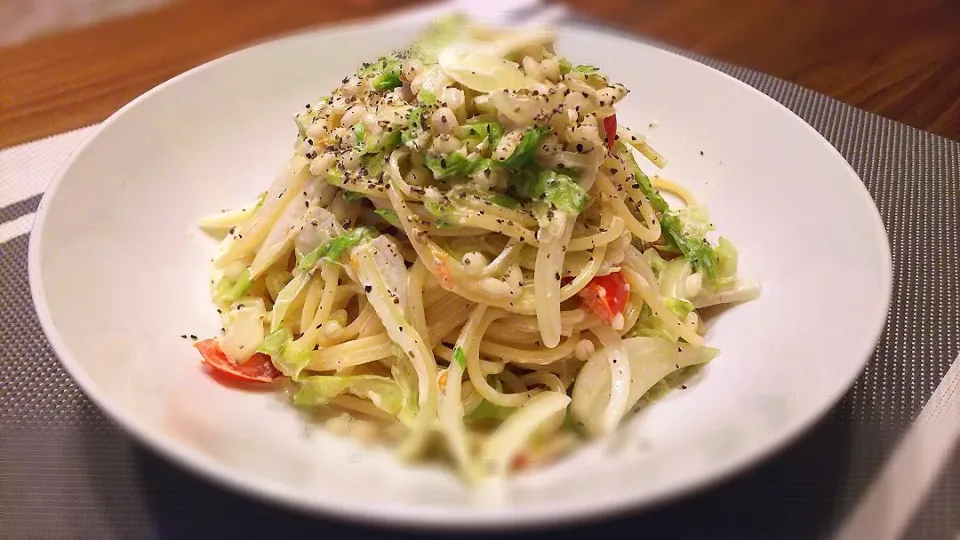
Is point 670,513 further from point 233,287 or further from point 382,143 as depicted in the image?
point 233,287

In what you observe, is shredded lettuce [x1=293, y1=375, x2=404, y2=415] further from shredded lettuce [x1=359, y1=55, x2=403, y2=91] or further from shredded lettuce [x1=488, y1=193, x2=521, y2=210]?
shredded lettuce [x1=359, y1=55, x2=403, y2=91]

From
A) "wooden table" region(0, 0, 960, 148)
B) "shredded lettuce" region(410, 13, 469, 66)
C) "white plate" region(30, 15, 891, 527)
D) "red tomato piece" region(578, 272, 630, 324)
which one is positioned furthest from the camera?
"wooden table" region(0, 0, 960, 148)

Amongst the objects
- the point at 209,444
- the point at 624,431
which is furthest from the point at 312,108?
the point at 624,431

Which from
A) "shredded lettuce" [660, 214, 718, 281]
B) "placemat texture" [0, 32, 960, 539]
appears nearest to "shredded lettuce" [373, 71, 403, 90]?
"shredded lettuce" [660, 214, 718, 281]

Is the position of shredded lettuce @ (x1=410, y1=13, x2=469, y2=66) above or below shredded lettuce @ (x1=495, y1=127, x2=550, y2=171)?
above

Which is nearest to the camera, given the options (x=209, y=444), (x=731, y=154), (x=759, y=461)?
(x=759, y=461)

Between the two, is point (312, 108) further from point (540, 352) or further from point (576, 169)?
point (540, 352)
